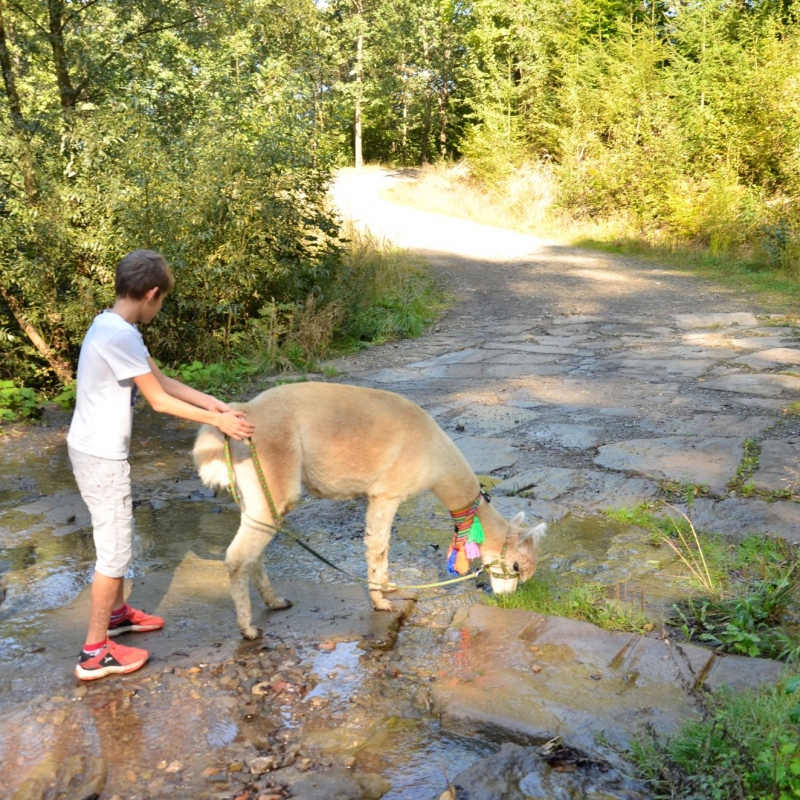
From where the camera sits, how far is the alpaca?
4.42m

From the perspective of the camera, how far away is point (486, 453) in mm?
7441

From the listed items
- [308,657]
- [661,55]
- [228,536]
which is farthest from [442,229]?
[308,657]

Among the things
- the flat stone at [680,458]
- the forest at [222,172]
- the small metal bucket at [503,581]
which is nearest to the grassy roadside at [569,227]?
the forest at [222,172]

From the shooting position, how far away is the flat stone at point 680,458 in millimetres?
6488

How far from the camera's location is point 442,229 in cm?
2409

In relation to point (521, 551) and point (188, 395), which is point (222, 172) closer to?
point (188, 395)

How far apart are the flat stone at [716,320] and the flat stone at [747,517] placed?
22.2 ft

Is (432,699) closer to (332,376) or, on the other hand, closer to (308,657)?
(308,657)

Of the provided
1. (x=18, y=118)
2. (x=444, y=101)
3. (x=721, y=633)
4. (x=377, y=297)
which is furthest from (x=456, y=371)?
(x=444, y=101)

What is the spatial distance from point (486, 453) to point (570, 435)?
0.90 metres

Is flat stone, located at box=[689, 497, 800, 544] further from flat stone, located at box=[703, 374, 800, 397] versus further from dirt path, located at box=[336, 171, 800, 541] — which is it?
flat stone, located at box=[703, 374, 800, 397]

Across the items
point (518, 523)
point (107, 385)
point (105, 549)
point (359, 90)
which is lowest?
point (518, 523)

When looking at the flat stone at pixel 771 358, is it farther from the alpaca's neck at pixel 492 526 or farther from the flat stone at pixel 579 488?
the alpaca's neck at pixel 492 526

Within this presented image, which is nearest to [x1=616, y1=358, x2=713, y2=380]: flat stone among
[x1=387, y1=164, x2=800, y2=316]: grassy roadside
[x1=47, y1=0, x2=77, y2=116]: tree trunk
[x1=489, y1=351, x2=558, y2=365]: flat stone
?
[x1=489, y1=351, x2=558, y2=365]: flat stone
